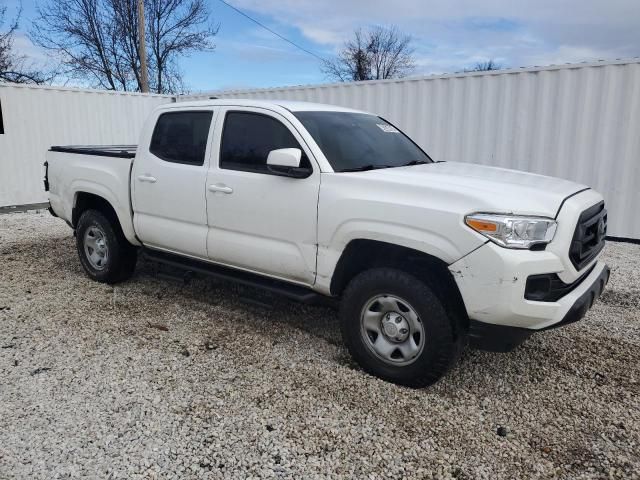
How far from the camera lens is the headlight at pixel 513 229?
2.92 meters

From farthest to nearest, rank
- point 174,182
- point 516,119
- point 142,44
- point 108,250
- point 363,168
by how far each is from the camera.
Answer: point 142,44, point 516,119, point 108,250, point 174,182, point 363,168

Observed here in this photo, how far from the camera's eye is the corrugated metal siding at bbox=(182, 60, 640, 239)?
7.81 m

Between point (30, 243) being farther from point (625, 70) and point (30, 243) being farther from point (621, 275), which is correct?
point (625, 70)

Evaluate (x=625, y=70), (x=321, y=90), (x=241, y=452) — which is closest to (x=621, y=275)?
(x=625, y=70)

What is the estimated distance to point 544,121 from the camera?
8.30 m

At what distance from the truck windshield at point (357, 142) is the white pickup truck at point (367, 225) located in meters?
0.01

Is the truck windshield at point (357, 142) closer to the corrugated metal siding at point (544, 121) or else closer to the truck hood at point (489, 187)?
the truck hood at point (489, 187)

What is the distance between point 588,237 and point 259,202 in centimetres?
228

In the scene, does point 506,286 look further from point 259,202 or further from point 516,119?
point 516,119

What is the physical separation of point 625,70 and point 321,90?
5.49 metres

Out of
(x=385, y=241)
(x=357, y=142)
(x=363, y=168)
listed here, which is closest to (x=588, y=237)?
(x=385, y=241)

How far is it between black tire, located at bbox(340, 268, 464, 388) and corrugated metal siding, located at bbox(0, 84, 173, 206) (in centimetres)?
1043

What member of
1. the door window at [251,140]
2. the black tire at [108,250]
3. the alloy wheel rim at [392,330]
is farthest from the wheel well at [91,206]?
the alloy wheel rim at [392,330]

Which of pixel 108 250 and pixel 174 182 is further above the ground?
pixel 174 182
